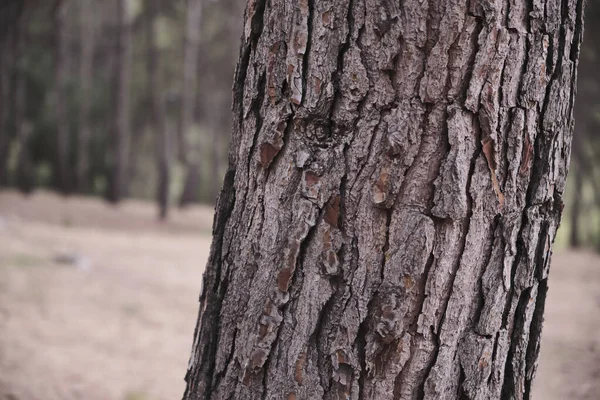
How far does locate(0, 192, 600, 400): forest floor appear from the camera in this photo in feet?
13.7

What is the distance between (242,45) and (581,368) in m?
4.72

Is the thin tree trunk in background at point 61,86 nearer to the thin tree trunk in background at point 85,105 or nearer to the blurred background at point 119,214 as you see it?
the blurred background at point 119,214

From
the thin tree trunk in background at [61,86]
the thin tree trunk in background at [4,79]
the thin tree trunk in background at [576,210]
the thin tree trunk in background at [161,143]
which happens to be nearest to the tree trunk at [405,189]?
the thin tree trunk in background at [161,143]

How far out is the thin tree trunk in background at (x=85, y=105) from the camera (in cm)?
1822

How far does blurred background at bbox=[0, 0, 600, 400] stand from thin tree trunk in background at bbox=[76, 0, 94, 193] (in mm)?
65

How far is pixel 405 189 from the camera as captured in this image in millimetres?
1330

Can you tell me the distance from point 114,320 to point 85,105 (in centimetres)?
1473

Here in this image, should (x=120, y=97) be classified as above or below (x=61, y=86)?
below

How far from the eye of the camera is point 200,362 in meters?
1.56

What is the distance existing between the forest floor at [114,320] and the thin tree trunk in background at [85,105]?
310 inches

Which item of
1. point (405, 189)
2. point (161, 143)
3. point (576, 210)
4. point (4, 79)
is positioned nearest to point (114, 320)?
point (405, 189)

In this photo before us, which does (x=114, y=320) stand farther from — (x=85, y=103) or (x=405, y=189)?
(x=85, y=103)

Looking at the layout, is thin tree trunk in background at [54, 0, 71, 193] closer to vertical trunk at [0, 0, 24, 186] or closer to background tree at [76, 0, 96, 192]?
background tree at [76, 0, 96, 192]

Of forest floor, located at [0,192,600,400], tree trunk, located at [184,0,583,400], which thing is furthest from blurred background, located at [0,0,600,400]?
tree trunk, located at [184,0,583,400]
